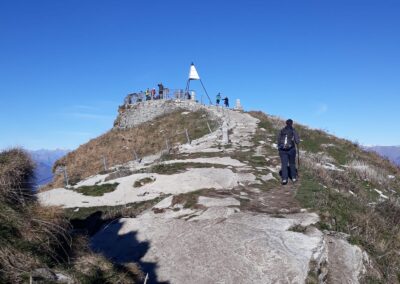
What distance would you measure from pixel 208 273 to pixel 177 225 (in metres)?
3.10

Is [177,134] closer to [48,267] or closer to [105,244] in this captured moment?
[105,244]

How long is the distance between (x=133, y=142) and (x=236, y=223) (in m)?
37.8

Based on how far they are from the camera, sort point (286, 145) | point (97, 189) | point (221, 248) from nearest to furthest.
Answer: point (221, 248) → point (286, 145) → point (97, 189)

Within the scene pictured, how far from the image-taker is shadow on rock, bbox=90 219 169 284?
10784mm

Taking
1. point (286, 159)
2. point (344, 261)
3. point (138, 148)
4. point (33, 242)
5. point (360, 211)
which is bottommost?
point (344, 261)

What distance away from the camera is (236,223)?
12383 millimetres

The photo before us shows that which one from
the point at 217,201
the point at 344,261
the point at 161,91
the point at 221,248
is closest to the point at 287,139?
the point at 217,201

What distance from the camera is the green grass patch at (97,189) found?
1876 cm

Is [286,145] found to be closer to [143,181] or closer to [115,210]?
[143,181]

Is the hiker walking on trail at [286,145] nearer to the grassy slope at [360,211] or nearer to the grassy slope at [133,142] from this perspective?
the grassy slope at [360,211]

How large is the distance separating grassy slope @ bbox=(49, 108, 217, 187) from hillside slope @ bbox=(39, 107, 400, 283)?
834 inches

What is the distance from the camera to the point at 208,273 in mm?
9914

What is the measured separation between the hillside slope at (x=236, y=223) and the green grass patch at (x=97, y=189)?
9 centimetres

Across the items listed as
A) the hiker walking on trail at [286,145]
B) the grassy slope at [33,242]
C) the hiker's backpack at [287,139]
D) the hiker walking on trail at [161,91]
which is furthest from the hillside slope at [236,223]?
the hiker walking on trail at [161,91]
